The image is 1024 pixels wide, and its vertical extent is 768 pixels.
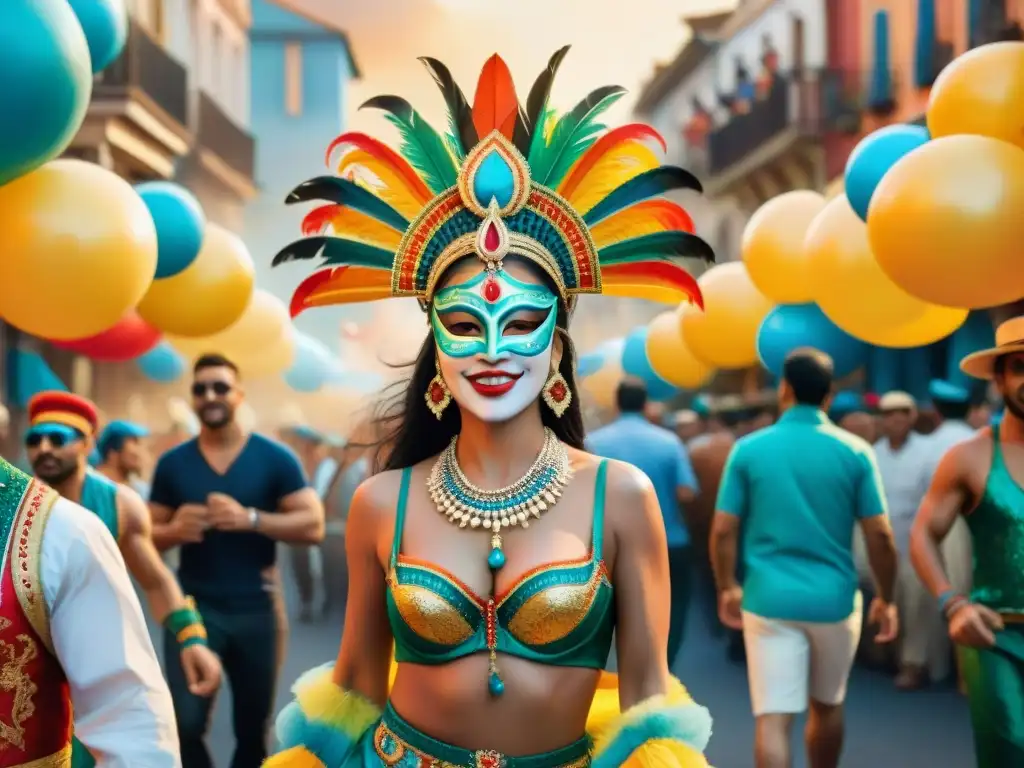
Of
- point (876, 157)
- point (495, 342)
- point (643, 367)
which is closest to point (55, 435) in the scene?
point (495, 342)

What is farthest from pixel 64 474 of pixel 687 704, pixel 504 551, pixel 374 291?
pixel 687 704

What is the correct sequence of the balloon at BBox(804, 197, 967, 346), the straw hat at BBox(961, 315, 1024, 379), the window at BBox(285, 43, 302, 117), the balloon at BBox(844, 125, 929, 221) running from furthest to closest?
the window at BBox(285, 43, 302, 117) → the balloon at BBox(804, 197, 967, 346) → the balloon at BBox(844, 125, 929, 221) → the straw hat at BBox(961, 315, 1024, 379)

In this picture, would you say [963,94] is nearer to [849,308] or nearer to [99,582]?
[849,308]

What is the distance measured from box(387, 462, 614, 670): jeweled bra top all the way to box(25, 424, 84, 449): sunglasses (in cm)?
223

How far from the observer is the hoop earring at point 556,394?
3.32 meters

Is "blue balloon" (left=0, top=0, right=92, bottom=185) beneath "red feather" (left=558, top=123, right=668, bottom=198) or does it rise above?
above

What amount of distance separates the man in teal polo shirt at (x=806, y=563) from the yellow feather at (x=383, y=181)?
292 cm

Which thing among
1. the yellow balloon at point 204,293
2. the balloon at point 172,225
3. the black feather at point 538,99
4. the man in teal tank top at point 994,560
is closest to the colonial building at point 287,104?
the yellow balloon at point 204,293

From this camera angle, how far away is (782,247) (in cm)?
738

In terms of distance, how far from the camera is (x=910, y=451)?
332 inches

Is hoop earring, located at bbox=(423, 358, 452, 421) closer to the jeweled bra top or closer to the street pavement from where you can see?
the jeweled bra top

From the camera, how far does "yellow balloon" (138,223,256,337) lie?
6520 millimetres

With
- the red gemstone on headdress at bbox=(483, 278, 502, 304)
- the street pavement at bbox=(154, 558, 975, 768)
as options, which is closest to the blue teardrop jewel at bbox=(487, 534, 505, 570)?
the red gemstone on headdress at bbox=(483, 278, 502, 304)

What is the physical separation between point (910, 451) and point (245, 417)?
6589mm
